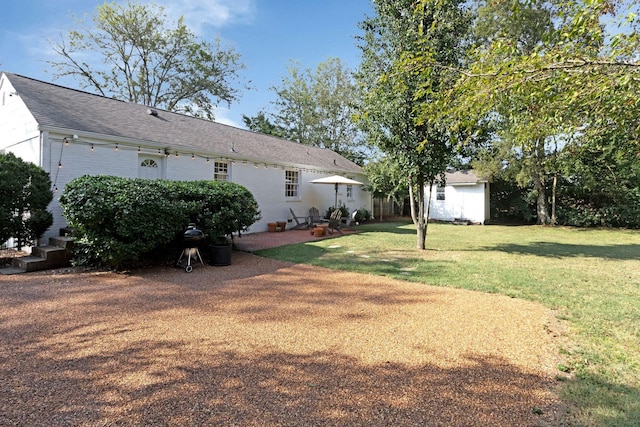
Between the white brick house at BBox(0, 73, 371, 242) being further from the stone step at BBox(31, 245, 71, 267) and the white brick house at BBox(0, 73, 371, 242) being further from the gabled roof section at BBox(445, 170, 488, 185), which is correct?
the gabled roof section at BBox(445, 170, 488, 185)

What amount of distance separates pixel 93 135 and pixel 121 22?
19418 mm

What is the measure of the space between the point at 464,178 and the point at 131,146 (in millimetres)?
17829

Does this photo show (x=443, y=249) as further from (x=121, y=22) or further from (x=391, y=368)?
(x=121, y=22)

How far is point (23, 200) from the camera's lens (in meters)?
6.92

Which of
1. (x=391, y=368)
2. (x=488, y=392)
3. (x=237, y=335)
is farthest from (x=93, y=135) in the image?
(x=488, y=392)

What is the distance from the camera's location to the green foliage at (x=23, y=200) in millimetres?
6578

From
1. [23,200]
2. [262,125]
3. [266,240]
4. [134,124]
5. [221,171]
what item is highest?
[262,125]

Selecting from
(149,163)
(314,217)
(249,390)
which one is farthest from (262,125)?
(249,390)

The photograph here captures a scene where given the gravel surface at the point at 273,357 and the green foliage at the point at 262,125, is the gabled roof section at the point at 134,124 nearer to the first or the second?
the gravel surface at the point at 273,357

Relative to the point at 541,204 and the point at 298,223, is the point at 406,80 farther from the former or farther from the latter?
the point at 541,204

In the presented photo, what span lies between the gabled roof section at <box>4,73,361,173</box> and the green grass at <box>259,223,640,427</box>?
4.77m

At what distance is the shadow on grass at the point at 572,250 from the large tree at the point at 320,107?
65.6 feet

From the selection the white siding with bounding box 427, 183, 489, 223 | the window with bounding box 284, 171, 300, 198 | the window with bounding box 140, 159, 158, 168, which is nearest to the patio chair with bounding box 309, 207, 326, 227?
the window with bounding box 284, 171, 300, 198

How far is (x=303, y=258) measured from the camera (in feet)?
26.9
